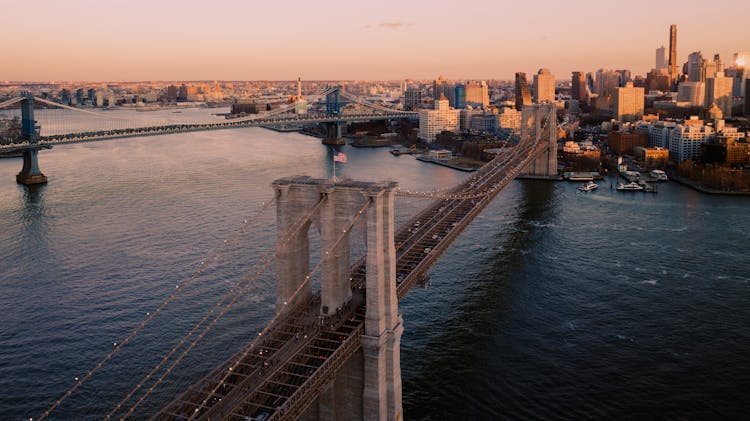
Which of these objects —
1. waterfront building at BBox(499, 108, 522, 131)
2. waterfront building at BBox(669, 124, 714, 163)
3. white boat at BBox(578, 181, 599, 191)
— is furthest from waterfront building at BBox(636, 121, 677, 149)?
waterfront building at BBox(499, 108, 522, 131)

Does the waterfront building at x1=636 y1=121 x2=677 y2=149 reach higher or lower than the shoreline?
higher

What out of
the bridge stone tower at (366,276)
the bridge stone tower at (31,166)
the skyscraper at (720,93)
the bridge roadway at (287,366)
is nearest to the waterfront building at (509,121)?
the skyscraper at (720,93)

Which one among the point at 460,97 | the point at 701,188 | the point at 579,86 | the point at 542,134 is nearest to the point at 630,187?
the point at 701,188

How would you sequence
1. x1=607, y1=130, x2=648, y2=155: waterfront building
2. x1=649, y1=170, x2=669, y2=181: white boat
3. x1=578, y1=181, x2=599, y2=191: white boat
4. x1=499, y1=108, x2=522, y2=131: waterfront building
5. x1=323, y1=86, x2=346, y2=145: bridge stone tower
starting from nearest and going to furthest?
1. x1=578, y1=181, x2=599, y2=191: white boat
2. x1=649, y1=170, x2=669, y2=181: white boat
3. x1=607, y1=130, x2=648, y2=155: waterfront building
4. x1=323, y1=86, x2=346, y2=145: bridge stone tower
5. x1=499, y1=108, x2=522, y2=131: waterfront building

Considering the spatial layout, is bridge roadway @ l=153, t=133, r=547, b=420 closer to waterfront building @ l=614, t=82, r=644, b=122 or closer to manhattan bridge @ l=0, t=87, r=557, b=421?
manhattan bridge @ l=0, t=87, r=557, b=421

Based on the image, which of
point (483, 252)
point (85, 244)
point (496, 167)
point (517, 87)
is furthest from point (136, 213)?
point (517, 87)

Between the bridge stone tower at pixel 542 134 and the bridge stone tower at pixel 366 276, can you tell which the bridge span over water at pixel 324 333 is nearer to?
the bridge stone tower at pixel 366 276

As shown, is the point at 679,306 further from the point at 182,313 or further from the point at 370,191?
the point at 182,313
